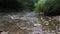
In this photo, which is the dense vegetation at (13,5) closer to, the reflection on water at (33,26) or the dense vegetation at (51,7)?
the dense vegetation at (51,7)

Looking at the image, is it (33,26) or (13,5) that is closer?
(33,26)

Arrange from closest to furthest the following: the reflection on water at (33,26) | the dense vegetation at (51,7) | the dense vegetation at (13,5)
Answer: the reflection on water at (33,26), the dense vegetation at (51,7), the dense vegetation at (13,5)

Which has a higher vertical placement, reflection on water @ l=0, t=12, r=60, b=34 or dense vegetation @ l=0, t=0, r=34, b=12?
dense vegetation @ l=0, t=0, r=34, b=12

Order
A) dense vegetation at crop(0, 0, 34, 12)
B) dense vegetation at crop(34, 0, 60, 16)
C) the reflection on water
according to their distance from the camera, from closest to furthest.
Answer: the reflection on water, dense vegetation at crop(34, 0, 60, 16), dense vegetation at crop(0, 0, 34, 12)

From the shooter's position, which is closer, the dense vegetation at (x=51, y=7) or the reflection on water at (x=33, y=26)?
the reflection on water at (x=33, y=26)

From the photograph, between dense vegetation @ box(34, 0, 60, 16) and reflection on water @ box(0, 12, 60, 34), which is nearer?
reflection on water @ box(0, 12, 60, 34)

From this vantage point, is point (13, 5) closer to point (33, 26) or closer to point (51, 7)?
point (51, 7)

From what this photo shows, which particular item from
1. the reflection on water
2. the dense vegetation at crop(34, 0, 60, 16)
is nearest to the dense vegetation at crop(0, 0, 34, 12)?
the dense vegetation at crop(34, 0, 60, 16)

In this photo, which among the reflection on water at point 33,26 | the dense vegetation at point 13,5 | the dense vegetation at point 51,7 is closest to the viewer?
the reflection on water at point 33,26

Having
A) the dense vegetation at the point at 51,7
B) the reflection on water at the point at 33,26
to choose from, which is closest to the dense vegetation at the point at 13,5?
the dense vegetation at the point at 51,7

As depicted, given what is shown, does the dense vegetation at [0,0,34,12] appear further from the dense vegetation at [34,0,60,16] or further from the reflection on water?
the reflection on water

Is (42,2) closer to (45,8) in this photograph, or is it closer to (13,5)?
(45,8)

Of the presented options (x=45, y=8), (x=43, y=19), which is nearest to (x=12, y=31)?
(x=43, y=19)

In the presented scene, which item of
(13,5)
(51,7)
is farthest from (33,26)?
(13,5)
